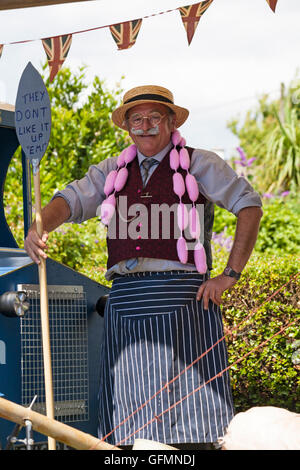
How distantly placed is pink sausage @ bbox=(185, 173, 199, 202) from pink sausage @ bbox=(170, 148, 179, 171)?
3.4 inches

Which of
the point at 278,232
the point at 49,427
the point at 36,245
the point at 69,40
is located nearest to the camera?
the point at 49,427

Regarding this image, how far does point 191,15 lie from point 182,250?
4.93ft

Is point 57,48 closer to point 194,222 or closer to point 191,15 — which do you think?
point 191,15

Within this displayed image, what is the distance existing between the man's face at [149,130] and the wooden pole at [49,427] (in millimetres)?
1557

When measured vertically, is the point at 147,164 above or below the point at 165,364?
above

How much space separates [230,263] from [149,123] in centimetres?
77

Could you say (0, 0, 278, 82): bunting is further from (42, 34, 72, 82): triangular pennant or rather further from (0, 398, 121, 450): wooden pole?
(0, 398, 121, 450): wooden pole

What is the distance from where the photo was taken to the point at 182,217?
3.44m

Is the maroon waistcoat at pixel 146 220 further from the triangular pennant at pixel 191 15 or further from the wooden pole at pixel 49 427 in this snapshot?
the wooden pole at pixel 49 427

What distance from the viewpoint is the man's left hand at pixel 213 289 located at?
3.37 meters

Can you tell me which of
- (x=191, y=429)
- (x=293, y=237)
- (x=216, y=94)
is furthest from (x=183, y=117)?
(x=216, y=94)

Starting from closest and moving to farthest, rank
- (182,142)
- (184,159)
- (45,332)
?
1. (45,332)
2. (184,159)
3. (182,142)

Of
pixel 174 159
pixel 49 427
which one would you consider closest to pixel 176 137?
pixel 174 159

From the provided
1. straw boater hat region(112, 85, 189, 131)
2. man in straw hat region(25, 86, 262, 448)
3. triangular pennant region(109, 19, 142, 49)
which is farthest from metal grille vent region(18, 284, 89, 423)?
triangular pennant region(109, 19, 142, 49)
